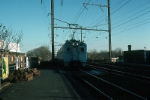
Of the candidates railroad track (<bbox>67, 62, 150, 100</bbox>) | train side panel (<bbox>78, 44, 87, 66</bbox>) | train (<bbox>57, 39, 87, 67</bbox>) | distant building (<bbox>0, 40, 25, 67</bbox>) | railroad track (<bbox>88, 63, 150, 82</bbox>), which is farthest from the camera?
train side panel (<bbox>78, 44, 87, 66</bbox>)

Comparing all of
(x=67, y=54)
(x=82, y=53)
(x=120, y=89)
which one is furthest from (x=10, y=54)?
(x=120, y=89)

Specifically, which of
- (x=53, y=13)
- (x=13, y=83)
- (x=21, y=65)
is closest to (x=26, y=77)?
(x=13, y=83)

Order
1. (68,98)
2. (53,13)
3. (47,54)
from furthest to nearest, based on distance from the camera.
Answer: (47,54)
(53,13)
(68,98)

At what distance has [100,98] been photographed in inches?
386

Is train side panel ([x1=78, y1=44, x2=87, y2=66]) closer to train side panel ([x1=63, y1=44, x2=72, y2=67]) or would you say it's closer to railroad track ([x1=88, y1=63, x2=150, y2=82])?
train side panel ([x1=63, y1=44, x2=72, y2=67])

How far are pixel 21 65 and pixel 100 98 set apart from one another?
12.5 metres

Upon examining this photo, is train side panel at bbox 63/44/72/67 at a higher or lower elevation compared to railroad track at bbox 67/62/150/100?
higher

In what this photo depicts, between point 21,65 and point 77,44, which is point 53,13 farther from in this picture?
point 21,65

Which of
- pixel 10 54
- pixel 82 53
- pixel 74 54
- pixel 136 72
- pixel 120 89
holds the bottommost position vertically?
pixel 120 89

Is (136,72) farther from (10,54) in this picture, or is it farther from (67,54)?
(10,54)

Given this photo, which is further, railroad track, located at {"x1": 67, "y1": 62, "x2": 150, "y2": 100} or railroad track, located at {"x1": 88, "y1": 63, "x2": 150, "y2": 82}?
railroad track, located at {"x1": 88, "y1": 63, "x2": 150, "y2": 82}

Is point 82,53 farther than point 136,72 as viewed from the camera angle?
Yes

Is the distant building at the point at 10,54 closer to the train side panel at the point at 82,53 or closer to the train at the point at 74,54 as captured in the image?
the train at the point at 74,54

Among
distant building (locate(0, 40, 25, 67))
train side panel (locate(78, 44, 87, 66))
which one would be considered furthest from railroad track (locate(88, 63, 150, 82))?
distant building (locate(0, 40, 25, 67))
